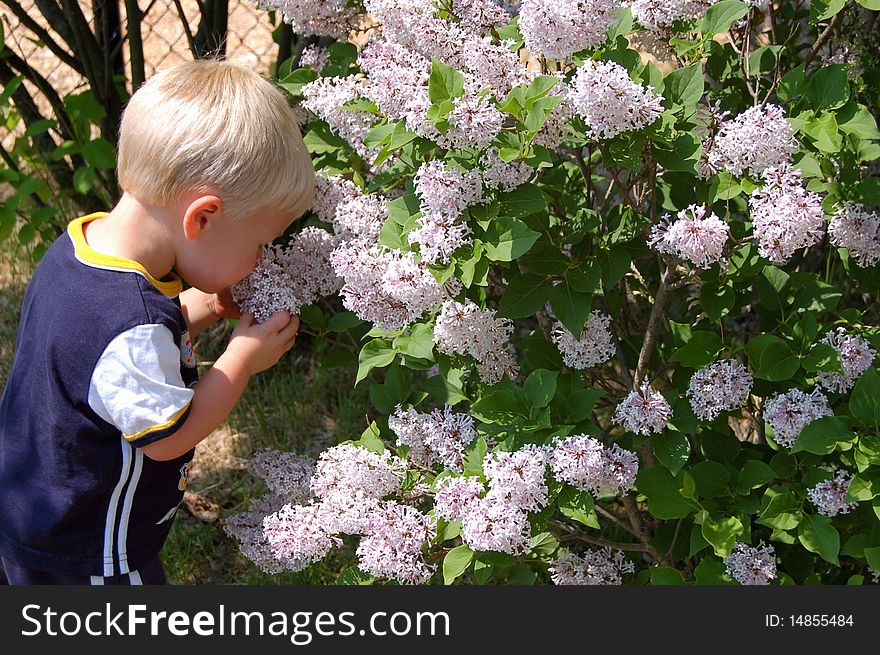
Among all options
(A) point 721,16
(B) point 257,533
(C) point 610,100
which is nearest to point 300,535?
(B) point 257,533

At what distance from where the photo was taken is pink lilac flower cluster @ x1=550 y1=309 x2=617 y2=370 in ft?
6.98

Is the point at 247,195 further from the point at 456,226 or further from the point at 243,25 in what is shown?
the point at 243,25

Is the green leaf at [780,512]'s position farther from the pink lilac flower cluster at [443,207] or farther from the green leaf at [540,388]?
the pink lilac flower cluster at [443,207]

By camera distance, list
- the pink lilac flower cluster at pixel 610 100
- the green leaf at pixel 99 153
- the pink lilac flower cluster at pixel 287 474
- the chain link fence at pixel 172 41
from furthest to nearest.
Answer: the chain link fence at pixel 172 41
the green leaf at pixel 99 153
the pink lilac flower cluster at pixel 287 474
the pink lilac flower cluster at pixel 610 100

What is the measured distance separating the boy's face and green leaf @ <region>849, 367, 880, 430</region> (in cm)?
124

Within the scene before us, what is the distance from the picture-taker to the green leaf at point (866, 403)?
189 cm

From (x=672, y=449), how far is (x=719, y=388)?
0.16m

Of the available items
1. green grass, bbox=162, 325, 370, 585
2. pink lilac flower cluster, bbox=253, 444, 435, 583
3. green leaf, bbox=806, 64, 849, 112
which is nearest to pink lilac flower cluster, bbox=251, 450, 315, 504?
pink lilac flower cluster, bbox=253, 444, 435, 583

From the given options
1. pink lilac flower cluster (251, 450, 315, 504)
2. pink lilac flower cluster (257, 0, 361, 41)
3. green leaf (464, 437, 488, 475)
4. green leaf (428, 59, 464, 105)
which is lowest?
green leaf (464, 437, 488, 475)

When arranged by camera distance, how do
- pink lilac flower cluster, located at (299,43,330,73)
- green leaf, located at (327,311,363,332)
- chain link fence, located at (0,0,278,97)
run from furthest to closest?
chain link fence, located at (0,0,278,97) → pink lilac flower cluster, located at (299,43,330,73) → green leaf, located at (327,311,363,332)

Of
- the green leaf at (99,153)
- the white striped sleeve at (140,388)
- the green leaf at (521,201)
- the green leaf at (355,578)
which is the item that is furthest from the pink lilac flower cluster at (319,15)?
the green leaf at (355,578)

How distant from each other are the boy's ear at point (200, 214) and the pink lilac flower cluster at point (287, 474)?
0.84 meters

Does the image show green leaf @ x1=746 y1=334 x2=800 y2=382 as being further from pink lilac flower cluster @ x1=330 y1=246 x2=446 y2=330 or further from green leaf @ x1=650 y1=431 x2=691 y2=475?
pink lilac flower cluster @ x1=330 y1=246 x2=446 y2=330

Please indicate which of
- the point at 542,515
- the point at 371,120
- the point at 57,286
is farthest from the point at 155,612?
the point at 371,120
